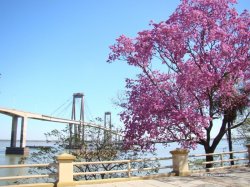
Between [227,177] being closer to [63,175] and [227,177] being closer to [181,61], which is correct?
[181,61]

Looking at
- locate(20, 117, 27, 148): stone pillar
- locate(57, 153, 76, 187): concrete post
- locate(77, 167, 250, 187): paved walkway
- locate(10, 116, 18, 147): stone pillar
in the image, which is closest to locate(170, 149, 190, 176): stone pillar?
locate(77, 167, 250, 187): paved walkway

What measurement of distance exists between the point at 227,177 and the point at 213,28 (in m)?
8.03

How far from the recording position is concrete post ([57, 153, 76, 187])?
519 inches

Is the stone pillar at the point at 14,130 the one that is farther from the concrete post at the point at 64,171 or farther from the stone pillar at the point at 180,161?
the concrete post at the point at 64,171

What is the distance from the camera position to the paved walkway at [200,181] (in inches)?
559

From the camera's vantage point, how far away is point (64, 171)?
1330cm

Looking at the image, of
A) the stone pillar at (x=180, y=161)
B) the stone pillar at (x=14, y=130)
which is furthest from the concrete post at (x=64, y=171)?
the stone pillar at (x=14, y=130)

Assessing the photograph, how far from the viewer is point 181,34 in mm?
19000

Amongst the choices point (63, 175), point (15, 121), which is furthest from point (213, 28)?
point (15, 121)

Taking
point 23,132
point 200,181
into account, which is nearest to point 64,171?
point 200,181

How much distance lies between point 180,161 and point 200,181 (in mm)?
1785

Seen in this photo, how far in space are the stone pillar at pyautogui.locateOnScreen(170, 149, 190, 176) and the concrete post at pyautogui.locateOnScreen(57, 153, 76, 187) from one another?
218 inches

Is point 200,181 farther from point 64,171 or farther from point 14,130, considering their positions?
point 14,130

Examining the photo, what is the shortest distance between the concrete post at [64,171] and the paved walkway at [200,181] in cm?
110
